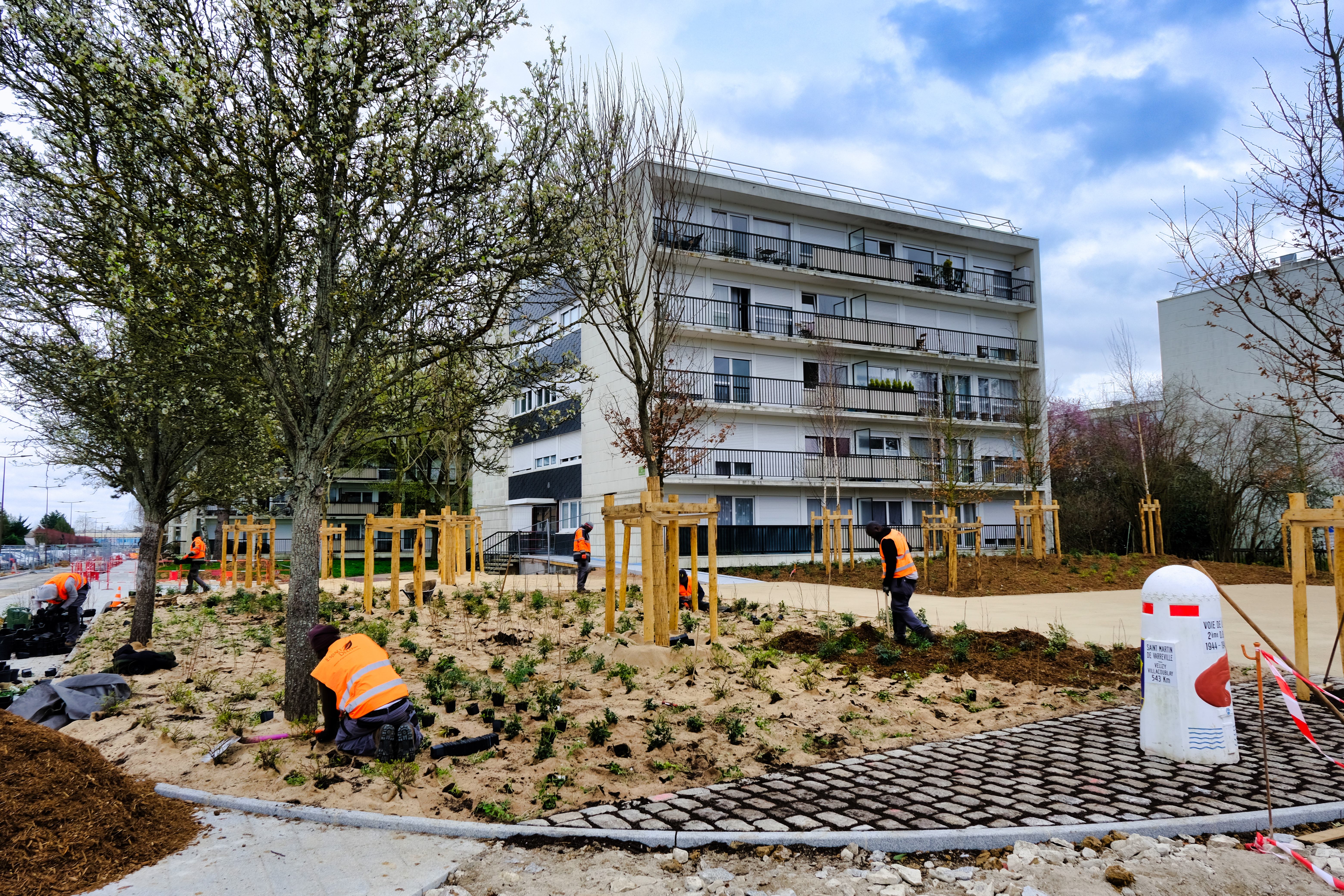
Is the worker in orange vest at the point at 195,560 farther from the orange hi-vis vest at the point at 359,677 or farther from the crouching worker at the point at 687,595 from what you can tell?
the orange hi-vis vest at the point at 359,677

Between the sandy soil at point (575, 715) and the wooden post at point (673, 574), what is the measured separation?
655mm

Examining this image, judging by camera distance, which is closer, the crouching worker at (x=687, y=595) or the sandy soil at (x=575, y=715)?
the sandy soil at (x=575, y=715)

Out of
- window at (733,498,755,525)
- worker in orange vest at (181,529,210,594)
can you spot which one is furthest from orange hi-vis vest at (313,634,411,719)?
window at (733,498,755,525)

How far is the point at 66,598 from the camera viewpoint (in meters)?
13.1

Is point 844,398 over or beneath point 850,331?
beneath

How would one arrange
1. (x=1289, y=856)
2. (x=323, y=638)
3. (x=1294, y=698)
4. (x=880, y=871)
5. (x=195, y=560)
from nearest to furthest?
(x=880, y=871) → (x=1289, y=856) → (x=1294, y=698) → (x=323, y=638) → (x=195, y=560)

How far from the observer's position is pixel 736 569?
979 inches

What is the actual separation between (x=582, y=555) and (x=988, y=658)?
409 inches

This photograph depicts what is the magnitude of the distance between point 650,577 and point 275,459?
9.15 meters

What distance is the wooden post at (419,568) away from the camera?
1486 centimetres

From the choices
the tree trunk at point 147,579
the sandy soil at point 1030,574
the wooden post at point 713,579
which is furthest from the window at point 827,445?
the tree trunk at point 147,579

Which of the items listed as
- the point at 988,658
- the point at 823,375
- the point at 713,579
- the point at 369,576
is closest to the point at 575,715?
the point at 713,579

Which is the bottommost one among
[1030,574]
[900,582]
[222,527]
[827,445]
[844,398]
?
[1030,574]

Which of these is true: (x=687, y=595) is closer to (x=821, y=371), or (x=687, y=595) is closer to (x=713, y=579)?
(x=713, y=579)
